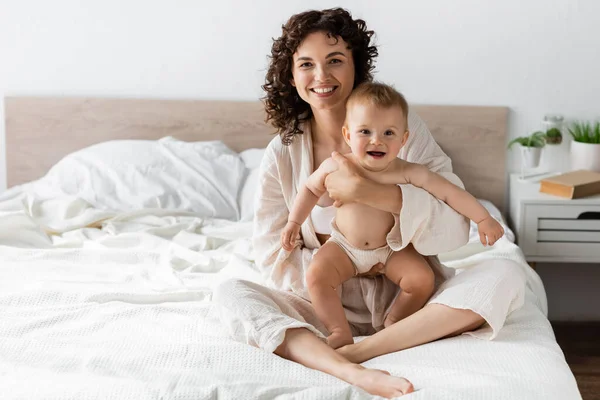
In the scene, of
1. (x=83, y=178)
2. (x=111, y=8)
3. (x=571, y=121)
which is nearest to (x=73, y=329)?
(x=83, y=178)

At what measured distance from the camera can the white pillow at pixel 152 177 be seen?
9.58 ft

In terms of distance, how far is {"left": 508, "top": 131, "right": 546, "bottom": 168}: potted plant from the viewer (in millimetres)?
2961

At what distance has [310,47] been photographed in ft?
6.33

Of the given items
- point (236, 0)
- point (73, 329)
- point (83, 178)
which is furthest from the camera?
point (236, 0)

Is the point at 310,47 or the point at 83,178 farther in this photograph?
the point at 83,178

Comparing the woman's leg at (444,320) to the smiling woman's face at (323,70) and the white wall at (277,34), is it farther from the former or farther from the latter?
the white wall at (277,34)

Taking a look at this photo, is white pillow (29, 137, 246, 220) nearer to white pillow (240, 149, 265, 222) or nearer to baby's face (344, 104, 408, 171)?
white pillow (240, 149, 265, 222)

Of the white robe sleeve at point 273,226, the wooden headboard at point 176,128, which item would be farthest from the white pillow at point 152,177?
the white robe sleeve at point 273,226

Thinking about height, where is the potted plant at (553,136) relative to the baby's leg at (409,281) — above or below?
above

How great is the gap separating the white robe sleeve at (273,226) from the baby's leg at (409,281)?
25 centimetres

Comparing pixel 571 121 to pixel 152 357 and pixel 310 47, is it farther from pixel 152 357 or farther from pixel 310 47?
pixel 152 357

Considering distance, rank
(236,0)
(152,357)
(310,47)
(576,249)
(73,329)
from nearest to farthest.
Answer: (152,357) → (73,329) → (310,47) → (576,249) → (236,0)

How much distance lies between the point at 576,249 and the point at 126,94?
1.82 m

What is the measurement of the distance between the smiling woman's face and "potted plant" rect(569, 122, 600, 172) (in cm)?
139
